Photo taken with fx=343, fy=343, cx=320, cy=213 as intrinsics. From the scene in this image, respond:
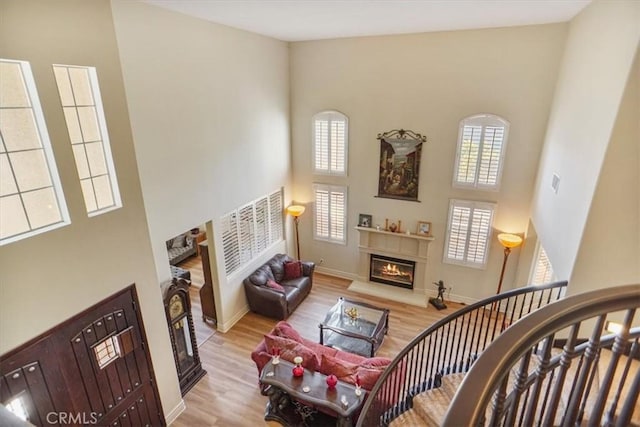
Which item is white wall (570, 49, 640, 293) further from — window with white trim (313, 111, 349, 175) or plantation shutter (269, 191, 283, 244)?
plantation shutter (269, 191, 283, 244)

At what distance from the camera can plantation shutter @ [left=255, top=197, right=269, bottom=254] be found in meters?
7.47

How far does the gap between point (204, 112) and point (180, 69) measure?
2.49ft

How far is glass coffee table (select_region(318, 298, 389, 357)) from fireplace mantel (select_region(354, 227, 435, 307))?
132 cm

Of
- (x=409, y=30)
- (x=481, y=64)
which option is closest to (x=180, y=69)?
(x=409, y=30)

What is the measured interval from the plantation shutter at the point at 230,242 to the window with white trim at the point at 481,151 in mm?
4541

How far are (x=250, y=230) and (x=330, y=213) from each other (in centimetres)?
212

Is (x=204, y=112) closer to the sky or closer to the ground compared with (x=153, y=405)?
closer to the sky

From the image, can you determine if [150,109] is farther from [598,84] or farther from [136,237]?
[598,84]

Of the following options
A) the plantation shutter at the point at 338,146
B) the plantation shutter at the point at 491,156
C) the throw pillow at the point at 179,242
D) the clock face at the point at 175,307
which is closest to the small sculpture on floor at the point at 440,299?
the plantation shutter at the point at 491,156

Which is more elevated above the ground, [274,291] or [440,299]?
[274,291]

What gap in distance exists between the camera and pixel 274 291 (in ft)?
22.7

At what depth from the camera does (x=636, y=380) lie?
1.31 meters

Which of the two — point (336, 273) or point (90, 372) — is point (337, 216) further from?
point (90, 372)

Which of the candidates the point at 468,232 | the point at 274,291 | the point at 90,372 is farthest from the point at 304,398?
the point at 468,232
